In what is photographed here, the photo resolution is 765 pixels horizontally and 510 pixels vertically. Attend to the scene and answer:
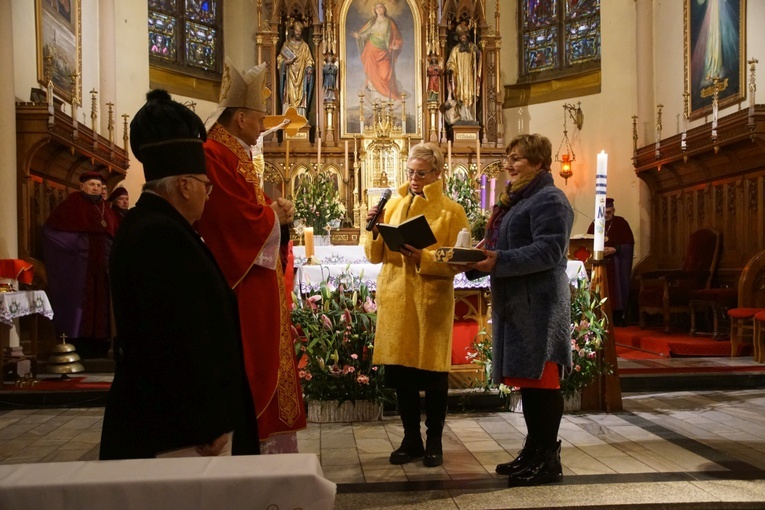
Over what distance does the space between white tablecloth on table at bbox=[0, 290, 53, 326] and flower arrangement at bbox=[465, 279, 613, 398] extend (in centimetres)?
336

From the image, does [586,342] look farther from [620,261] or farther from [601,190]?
[620,261]

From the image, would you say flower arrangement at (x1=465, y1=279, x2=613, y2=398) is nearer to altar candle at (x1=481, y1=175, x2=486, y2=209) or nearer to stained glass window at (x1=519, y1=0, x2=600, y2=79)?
altar candle at (x1=481, y1=175, x2=486, y2=209)

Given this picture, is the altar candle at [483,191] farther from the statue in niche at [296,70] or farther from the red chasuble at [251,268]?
the red chasuble at [251,268]

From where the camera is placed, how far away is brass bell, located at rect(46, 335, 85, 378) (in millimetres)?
6141

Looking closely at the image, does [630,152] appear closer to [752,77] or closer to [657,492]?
[752,77]

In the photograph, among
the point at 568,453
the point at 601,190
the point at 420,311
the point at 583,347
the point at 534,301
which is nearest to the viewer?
the point at 534,301

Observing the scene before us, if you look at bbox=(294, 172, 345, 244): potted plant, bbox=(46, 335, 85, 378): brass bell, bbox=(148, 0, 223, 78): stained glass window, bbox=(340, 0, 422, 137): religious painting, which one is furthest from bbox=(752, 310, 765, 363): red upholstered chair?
bbox=(148, 0, 223, 78): stained glass window

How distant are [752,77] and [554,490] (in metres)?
6.18

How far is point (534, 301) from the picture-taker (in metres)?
3.24

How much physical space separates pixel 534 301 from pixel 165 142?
6.10 feet

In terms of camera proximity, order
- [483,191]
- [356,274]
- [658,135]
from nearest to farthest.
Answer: [356,274] < [658,135] < [483,191]

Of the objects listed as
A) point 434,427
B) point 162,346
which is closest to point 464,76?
point 434,427

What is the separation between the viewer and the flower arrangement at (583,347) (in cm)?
493

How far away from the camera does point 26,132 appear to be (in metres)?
6.98
